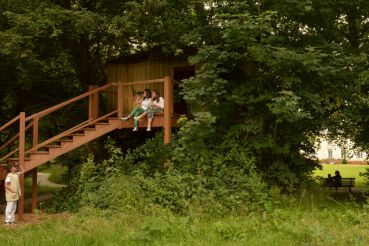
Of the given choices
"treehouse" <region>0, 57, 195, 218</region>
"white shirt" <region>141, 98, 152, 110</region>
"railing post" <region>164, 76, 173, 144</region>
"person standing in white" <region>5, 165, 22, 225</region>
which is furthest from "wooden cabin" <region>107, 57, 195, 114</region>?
"person standing in white" <region>5, 165, 22, 225</region>

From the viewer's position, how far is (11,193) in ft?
42.9

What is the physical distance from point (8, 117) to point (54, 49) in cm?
606

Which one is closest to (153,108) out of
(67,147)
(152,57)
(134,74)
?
(67,147)

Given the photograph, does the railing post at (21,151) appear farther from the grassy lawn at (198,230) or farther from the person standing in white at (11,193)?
the grassy lawn at (198,230)

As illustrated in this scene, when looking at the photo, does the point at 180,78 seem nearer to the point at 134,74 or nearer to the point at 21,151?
the point at 134,74

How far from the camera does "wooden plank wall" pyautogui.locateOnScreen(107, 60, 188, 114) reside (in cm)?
1722

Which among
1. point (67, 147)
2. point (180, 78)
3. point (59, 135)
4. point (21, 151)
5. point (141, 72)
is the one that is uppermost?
point (141, 72)

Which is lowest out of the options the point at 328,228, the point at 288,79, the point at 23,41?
the point at 328,228

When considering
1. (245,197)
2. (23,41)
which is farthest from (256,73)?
(23,41)

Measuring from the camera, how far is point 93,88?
16719mm

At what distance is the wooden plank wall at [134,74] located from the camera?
56.5ft

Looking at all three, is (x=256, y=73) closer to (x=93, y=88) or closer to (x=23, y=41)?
(x=93, y=88)

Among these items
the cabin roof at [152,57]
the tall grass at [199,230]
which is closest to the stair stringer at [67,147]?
the tall grass at [199,230]

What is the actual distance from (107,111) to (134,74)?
5.85 ft
